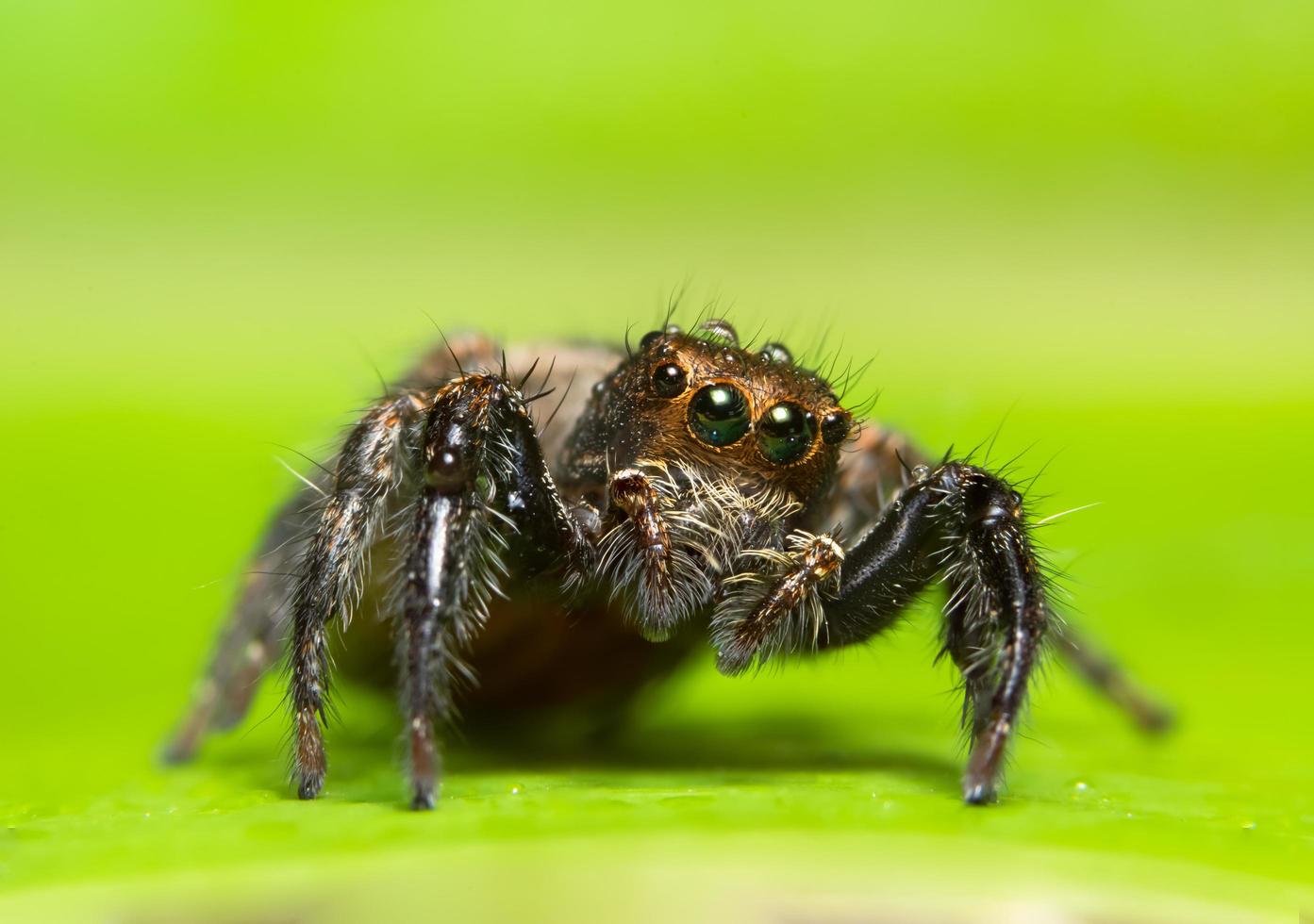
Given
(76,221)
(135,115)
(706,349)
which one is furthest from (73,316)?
(706,349)

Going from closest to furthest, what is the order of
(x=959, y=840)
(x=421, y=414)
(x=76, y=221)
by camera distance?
1. (x=959, y=840)
2. (x=421, y=414)
3. (x=76, y=221)

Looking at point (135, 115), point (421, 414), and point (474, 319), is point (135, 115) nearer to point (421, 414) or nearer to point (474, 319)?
point (474, 319)

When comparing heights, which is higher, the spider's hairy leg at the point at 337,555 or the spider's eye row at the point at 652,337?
the spider's eye row at the point at 652,337

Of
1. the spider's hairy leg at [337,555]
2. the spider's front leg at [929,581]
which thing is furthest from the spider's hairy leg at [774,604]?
the spider's hairy leg at [337,555]

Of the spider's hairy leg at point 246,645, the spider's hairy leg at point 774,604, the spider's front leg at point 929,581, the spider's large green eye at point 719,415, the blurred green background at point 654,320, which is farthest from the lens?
the spider's hairy leg at point 246,645

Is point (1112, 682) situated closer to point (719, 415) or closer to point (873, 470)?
point (873, 470)

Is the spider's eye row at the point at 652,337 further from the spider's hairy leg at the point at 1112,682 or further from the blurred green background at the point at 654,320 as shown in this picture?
the spider's hairy leg at the point at 1112,682

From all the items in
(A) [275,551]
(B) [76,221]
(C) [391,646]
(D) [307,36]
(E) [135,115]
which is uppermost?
(D) [307,36]
